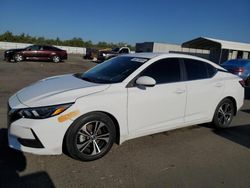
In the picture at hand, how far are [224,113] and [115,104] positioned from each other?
2.84 metres

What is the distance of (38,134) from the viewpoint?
9.48 ft

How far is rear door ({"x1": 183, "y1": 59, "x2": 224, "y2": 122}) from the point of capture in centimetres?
422

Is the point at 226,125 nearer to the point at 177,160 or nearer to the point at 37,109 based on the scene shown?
the point at 177,160

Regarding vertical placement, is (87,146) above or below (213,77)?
below

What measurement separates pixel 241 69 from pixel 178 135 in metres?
8.14

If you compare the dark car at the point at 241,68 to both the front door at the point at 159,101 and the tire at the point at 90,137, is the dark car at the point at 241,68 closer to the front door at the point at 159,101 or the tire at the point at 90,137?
the front door at the point at 159,101

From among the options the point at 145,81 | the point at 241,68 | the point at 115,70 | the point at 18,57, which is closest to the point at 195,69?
the point at 145,81

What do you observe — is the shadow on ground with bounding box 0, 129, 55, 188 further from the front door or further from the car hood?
the front door

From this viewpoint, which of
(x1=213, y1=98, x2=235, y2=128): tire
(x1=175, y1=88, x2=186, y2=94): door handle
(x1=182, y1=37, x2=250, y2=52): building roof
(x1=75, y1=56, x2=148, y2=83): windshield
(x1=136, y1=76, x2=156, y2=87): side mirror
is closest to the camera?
(x1=136, y1=76, x2=156, y2=87): side mirror

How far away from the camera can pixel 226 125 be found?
5.06m

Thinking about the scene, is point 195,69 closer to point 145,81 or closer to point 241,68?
point 145,81

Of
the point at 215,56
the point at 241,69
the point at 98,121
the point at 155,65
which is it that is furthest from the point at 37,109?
the point at 215,56

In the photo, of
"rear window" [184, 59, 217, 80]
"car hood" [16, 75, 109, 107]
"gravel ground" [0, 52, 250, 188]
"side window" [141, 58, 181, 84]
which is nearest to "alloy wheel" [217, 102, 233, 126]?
"gravel ground" [0, 52, 250, 188]

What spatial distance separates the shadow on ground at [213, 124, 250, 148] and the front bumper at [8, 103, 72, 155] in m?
3.23
